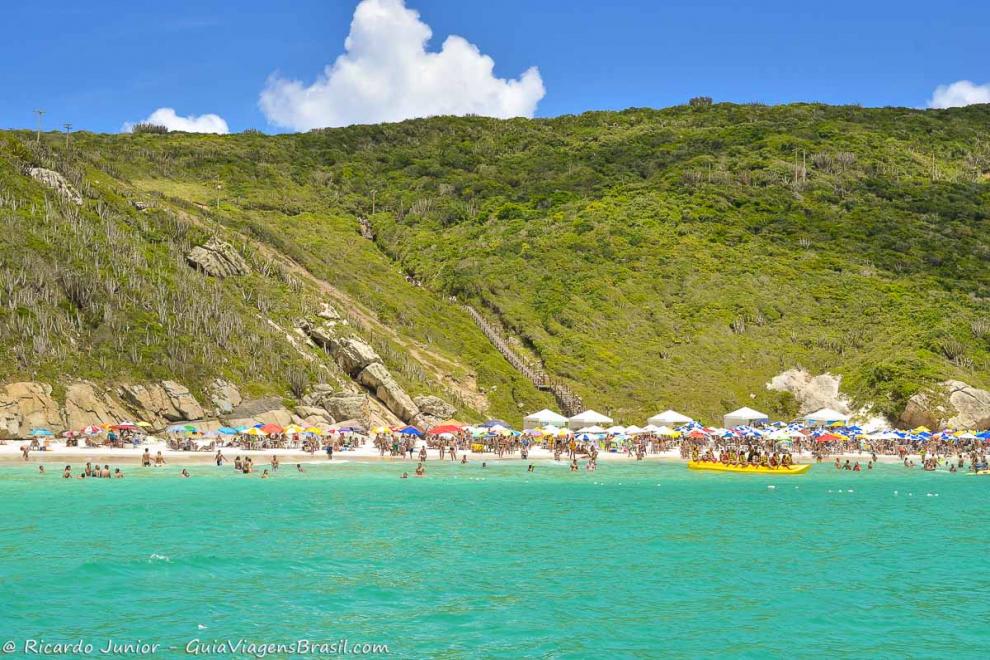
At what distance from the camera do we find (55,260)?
54969 mm

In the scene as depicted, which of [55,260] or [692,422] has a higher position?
[55,260]

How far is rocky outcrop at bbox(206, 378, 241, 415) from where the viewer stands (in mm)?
51188

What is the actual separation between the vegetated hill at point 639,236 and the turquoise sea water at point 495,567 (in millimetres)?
23944

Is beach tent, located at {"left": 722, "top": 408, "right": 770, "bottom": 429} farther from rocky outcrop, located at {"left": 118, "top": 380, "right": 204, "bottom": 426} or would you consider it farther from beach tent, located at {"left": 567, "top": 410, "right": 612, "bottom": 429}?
rocky outcrop, located at {"left": 118, "top": 380, "right": 204, "bottom": 426}

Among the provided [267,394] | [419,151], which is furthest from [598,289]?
[419,151]

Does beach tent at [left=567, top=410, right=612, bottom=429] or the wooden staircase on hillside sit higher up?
the wooden staircase on hillside

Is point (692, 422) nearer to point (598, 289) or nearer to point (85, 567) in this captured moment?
point (598, 289)

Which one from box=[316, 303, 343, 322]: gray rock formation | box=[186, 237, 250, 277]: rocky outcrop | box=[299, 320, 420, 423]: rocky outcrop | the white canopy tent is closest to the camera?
the white canopy tent

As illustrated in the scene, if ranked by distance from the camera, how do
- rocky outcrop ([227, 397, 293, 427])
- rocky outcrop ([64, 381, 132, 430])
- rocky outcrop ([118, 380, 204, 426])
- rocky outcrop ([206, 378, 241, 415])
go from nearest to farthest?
rocky outcrop ([64, 381, 132, 430]) < rocky outcrop ([118, 380, 204, 426]) < rocky outcrop ([227, 397, 293, 427]) < rocky outcrop ([206, 378, 241, 415])

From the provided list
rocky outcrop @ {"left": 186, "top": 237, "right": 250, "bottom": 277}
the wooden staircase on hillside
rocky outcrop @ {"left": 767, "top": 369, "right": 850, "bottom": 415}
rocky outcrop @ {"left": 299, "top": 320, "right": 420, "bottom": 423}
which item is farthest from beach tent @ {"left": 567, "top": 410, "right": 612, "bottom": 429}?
rocky outcrop @ {"left": 186, "top": 237, "right": 250, "bottom": 277}

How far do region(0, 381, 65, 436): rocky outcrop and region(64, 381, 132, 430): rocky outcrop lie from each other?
0.59 m

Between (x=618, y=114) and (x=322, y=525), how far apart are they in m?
135

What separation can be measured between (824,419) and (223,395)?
3915cm

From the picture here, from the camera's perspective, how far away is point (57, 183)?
64625 mm
